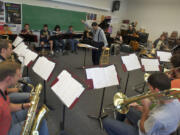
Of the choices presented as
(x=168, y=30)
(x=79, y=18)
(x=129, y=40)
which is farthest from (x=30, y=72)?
(x=168, y=30)

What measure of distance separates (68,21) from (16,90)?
609cm

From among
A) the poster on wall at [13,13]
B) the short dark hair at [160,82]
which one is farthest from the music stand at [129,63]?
the poster on wall at [13,13]

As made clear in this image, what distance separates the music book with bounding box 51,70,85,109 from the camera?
66.7 inches

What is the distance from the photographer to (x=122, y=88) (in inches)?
157

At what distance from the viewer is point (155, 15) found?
9391 mm

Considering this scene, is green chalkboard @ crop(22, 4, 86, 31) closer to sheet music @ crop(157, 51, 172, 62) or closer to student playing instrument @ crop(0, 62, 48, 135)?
sheet music @ crop(157, 51, 172, 62)

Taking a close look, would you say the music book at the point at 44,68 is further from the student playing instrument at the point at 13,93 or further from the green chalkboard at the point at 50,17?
the green chalkboard at the point at 50,17

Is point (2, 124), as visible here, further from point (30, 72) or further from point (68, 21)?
point (68, 21)

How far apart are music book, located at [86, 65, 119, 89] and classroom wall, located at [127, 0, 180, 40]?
8.44 m

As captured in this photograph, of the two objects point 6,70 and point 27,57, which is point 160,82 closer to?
point 6,70

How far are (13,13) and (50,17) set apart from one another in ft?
5.45

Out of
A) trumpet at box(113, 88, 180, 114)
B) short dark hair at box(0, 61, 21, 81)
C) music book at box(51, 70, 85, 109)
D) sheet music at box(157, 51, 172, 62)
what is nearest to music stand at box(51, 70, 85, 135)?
music book at box(51, 70, 85, 109)

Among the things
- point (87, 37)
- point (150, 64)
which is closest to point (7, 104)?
point (150, 64)

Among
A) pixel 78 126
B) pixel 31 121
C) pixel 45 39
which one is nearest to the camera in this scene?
pixel 31 121
